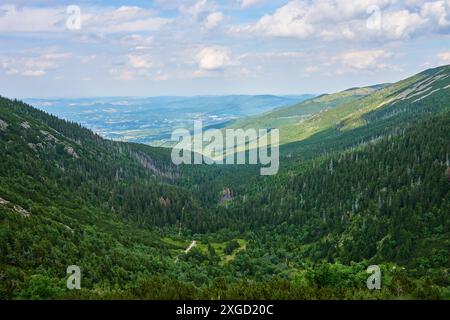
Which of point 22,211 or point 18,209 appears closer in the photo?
point 22,211

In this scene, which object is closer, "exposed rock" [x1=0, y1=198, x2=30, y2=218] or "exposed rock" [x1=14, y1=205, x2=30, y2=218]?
"exposed rock" [x1=14, y1=205, x2=30, y2=218]

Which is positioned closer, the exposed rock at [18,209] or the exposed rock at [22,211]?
the exposed rock at [22,211]

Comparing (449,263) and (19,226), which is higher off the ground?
(19,226)

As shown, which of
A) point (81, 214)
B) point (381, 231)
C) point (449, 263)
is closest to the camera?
point (449, 263)

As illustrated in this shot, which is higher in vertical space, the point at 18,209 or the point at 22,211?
the point at 18,209
